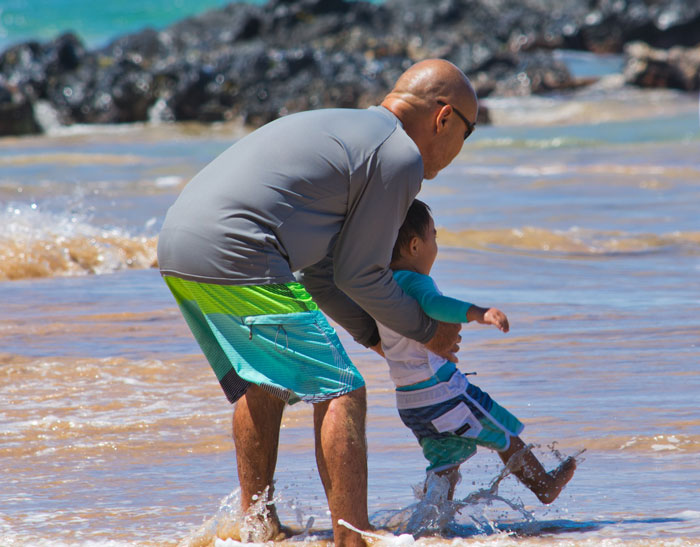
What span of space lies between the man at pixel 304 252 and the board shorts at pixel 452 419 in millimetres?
268

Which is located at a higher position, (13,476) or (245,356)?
(245,356)

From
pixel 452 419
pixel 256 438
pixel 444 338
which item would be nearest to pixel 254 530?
pixel 256 438

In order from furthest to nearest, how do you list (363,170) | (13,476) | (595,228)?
1. (595,228)
2. (13,476)
3. (363,170)

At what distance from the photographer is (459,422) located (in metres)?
3.33

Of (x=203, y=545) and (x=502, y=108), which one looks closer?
(x=203, y=545)

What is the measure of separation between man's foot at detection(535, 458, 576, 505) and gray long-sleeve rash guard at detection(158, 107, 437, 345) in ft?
2.69

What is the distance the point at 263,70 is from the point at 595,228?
72.5ft

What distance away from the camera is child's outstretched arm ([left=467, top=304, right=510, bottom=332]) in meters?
2.96

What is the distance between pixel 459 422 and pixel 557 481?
417mm

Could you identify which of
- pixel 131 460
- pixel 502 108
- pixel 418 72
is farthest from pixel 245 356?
pixel 502 108

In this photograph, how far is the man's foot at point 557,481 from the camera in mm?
3453

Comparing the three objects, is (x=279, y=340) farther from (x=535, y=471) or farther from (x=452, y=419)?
(x=535, y=471)

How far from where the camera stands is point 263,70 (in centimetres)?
3147

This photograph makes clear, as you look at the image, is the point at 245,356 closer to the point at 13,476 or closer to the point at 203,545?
the point at 203,545
